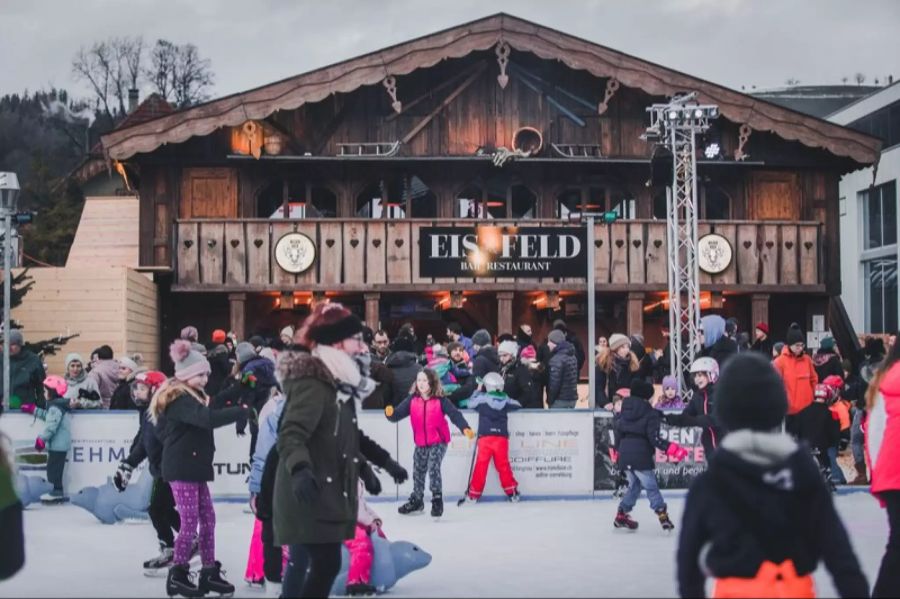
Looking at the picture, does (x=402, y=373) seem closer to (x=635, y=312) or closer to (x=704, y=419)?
(x=704, y=419)

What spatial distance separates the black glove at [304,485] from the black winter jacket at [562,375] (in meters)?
10.6

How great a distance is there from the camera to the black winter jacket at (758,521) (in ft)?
13.8

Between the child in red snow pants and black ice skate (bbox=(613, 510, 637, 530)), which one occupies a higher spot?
the child in red snow pants

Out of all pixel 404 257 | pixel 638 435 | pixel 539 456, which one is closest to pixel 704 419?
pixel 638 435

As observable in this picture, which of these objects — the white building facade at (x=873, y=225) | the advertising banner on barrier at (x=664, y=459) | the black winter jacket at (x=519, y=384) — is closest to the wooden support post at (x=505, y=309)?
the black winter jacket at (x=519, y=384)

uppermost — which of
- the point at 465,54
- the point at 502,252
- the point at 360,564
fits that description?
the point at 465,54

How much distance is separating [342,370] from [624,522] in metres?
5.95

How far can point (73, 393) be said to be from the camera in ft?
50.6

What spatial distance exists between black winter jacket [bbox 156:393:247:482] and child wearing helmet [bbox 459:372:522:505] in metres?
5.98

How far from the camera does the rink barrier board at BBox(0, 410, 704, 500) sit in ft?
47.3

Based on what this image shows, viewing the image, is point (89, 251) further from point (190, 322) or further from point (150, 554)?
point (150, 554)

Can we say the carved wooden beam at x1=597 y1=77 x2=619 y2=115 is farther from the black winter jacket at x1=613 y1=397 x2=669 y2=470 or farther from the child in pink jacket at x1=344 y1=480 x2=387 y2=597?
the child in pink jacket at x1=344 y1=480 x2=387 y2=597

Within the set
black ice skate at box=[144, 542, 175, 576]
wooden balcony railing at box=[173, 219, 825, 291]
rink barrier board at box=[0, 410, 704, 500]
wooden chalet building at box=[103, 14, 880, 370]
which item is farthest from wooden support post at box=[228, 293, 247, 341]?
black ice skate at box=[144, 542, 175, 576]

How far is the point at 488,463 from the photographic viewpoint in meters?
14.1
